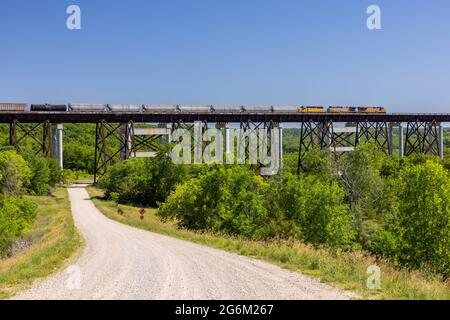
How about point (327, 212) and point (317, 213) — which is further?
point (317, 213)

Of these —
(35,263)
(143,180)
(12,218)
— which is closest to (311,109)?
(143,180)

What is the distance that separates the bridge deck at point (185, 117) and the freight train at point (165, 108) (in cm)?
103

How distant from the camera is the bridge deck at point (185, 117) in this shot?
53.4 metres

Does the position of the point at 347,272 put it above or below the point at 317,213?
above

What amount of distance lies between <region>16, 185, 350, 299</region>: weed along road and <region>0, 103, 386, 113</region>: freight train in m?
41.0

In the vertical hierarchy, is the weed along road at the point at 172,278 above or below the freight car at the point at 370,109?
below

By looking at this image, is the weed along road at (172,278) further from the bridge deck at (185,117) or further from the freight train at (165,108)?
the freight train at (165,108)

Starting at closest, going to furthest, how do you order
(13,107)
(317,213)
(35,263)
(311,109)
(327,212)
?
(35,263) → (327,212) → (317,213) → (13,107) → (311,109)

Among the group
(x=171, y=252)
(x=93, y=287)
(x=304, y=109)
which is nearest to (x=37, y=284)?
(x=93, y=287)

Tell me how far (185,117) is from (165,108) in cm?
307

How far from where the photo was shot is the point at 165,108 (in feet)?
196

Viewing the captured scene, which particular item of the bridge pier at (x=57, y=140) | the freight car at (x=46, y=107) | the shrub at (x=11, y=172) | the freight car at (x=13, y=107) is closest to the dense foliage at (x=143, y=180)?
the bridge pier at (x=57, y=140)

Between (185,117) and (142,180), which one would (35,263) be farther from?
(185,117)
